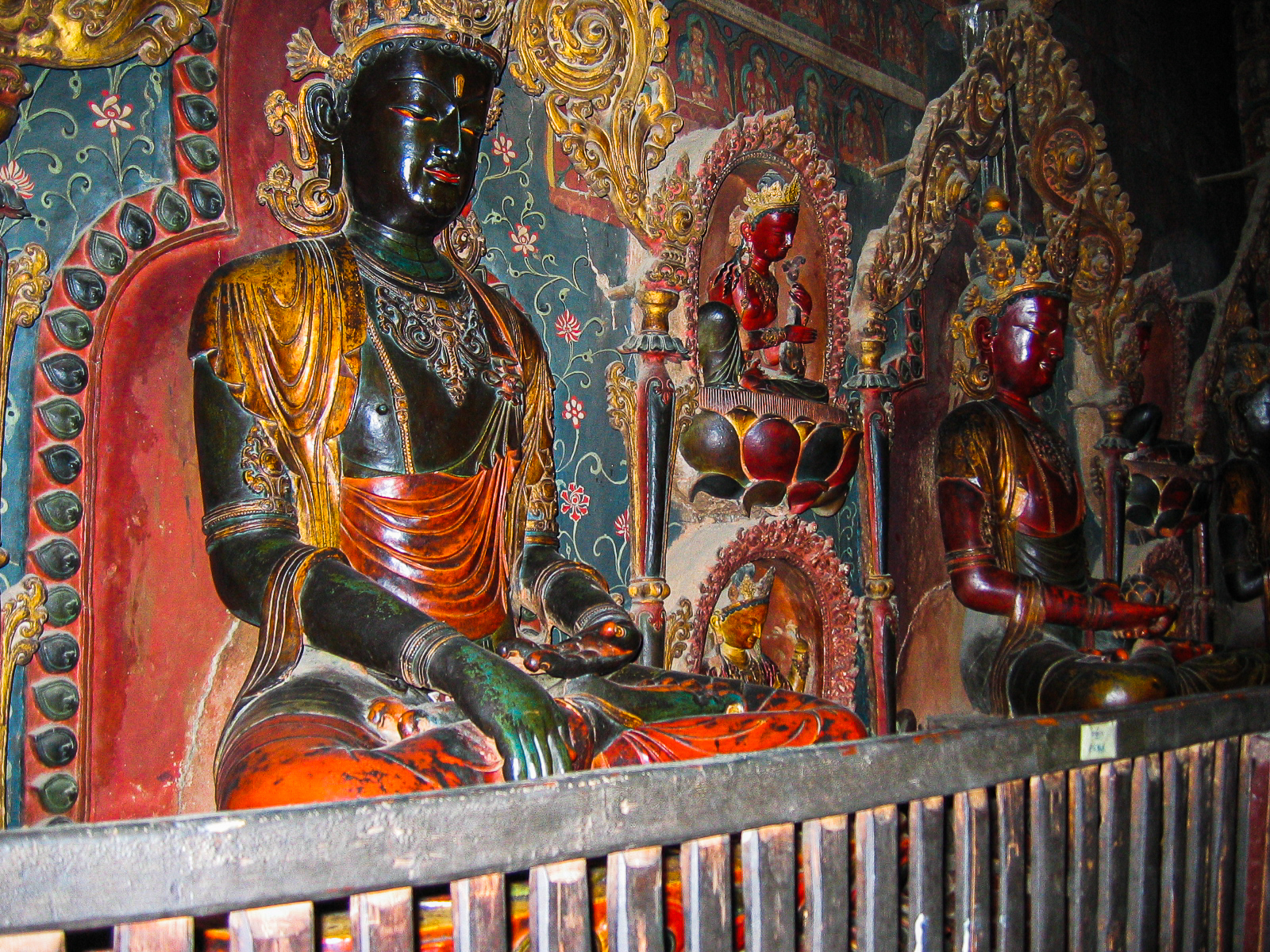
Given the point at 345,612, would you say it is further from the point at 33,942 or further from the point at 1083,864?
the point at 1083,864

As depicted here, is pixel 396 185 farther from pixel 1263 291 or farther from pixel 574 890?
pixel 1263 291

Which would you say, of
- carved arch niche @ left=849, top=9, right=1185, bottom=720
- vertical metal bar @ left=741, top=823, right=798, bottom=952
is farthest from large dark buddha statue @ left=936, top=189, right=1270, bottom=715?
vertical metal bar @ left=741, top=823, right=798, bottom=952

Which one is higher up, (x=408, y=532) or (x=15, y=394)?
(x=15, y=394)

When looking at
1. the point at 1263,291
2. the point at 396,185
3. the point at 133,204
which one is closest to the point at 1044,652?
the point at 396,185

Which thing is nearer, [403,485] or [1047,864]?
[1047,864]

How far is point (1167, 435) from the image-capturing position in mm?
5957

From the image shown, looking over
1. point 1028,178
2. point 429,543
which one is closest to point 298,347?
point 429,543

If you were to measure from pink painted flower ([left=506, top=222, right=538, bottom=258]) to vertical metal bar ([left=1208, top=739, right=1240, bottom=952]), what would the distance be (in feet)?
7.65

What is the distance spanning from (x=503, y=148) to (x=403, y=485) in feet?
4.03

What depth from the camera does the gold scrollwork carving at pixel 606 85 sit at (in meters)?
3.24

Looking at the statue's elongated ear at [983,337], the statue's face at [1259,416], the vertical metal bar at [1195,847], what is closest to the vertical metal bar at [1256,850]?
the vertical metal bar at [1195,847]

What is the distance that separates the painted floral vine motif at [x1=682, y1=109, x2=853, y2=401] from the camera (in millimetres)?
3490

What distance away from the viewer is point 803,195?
3910mm

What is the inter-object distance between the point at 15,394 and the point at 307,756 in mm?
1124
